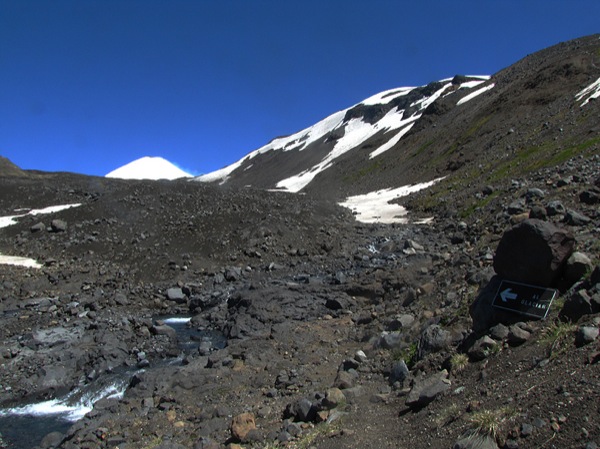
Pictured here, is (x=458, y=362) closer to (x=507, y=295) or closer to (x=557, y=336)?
(x=507, y=295)

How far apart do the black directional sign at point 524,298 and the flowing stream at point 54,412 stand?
37.4 feet

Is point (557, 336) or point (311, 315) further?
point (311, 315)

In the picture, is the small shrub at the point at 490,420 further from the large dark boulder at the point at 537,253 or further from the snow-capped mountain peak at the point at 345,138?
the snow-capped mountain peak at the point at 345,138

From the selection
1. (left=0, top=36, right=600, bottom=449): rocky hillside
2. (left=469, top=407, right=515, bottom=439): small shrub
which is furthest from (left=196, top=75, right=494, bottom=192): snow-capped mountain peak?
(left=469, top=407, right=515, bottom=439): small shrub

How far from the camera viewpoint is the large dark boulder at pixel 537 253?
9.37 metres

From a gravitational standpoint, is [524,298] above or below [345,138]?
below

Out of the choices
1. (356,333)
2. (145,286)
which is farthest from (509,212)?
(145,286)

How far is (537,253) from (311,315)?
39.3 feet

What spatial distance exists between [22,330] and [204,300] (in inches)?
326

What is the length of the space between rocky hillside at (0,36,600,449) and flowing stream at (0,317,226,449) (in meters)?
0.08

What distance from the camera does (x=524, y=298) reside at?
955 centimetres

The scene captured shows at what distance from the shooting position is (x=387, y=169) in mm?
75000

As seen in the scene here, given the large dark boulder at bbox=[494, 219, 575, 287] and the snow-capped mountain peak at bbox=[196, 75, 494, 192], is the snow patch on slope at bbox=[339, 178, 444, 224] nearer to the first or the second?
the large dark boulder at bbox=[494, 219, 575, 287]

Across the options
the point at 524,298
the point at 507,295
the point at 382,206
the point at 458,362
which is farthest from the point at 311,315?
the point at 382,206
